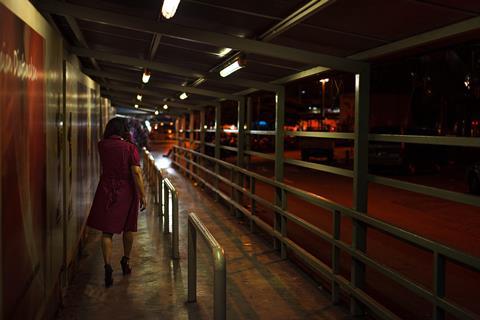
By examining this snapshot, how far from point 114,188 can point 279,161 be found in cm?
276

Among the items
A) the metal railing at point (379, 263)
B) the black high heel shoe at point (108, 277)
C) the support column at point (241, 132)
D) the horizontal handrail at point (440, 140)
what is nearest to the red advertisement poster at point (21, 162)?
the black high heel shoe at point (108, 277)

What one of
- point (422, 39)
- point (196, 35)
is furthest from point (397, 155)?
point (422, 39)

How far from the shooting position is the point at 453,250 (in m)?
3.58

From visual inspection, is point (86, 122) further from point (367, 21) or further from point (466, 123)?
point (466, 123)

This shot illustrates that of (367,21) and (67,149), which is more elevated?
(367,21)

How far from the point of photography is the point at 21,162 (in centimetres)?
339

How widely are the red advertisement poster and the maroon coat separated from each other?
1.77m

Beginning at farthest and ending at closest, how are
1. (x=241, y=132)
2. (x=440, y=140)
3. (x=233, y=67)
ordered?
(x=241, y=132), (x=233, y=67), (x=440, y=140)

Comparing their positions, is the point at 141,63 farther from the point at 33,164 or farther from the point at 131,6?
the point at 33,164

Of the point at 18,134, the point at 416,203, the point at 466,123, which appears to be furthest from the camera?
the point at 466,123

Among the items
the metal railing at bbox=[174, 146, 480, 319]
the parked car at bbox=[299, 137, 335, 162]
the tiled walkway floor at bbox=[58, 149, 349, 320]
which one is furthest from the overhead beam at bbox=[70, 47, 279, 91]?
the parked car at bbox=[299, 137, 335, 162]

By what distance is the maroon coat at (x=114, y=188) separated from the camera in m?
6.01

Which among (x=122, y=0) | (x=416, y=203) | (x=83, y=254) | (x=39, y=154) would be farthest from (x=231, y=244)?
(x=416, y=203)

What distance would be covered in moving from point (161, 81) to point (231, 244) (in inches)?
222
